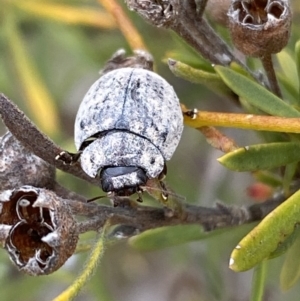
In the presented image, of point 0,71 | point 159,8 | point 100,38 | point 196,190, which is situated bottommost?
point 196,190

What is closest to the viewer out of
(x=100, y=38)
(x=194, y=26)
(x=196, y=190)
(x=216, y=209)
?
(x=194, y=26)

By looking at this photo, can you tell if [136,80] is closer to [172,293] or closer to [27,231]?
[27,231]

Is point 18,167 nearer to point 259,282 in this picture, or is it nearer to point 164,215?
point 164,215

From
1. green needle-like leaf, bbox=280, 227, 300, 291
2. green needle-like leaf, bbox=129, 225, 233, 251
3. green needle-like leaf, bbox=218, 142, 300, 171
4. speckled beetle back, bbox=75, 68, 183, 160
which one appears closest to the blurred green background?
green needle-like leaf, bbox=129, 225, 233, 251

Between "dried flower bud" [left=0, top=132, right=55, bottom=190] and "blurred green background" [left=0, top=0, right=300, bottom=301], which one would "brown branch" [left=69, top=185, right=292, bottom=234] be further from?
"blurred green background" [left=0, top=0, right=300, bottom=301]

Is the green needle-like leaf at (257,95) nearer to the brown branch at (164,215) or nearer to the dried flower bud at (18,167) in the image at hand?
the brown branch at (164,215)

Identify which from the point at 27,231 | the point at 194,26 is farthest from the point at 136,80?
the point at 27,231

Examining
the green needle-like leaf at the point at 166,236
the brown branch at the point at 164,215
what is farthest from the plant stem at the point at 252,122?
the green needle-like leaf at the point at 166,236
